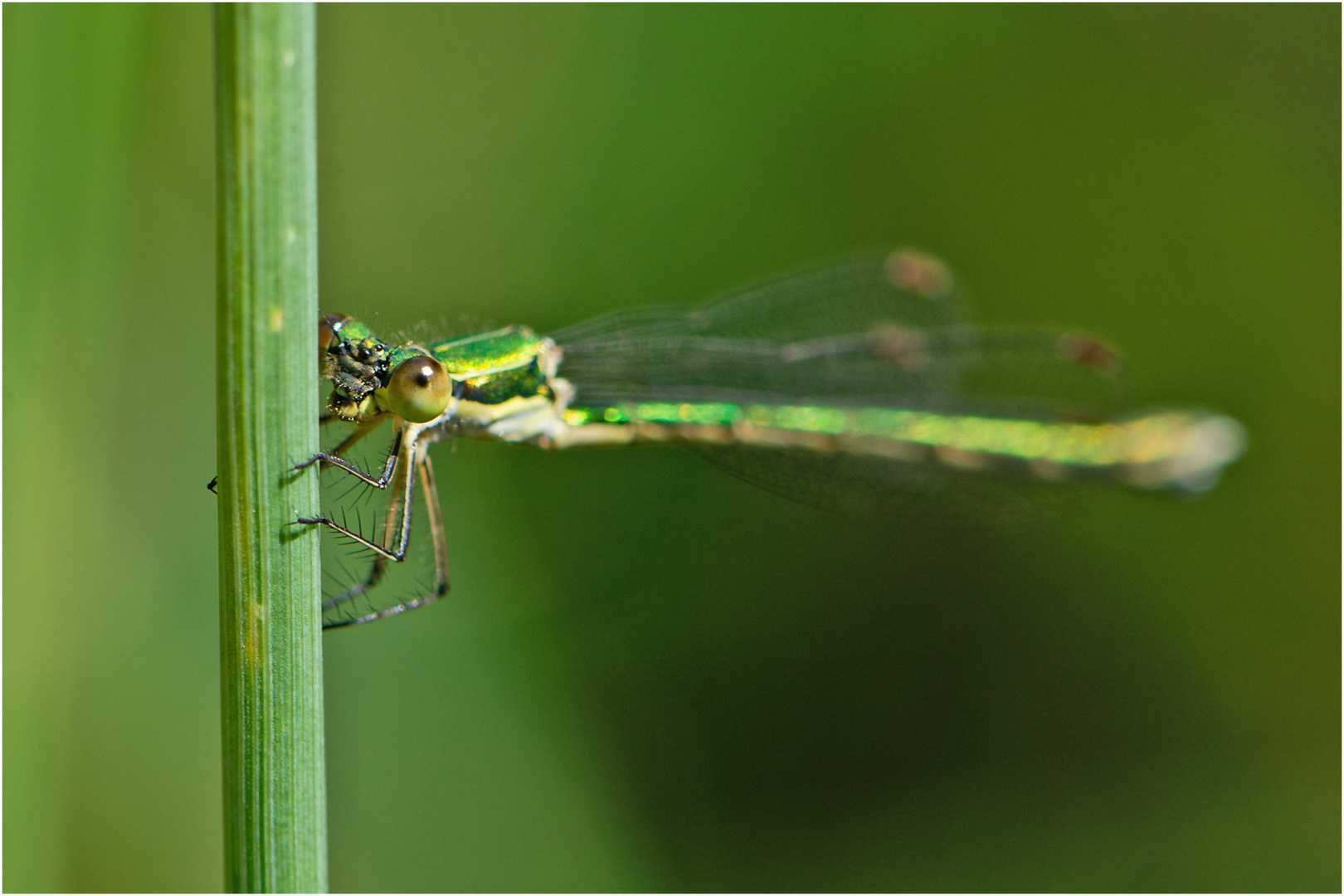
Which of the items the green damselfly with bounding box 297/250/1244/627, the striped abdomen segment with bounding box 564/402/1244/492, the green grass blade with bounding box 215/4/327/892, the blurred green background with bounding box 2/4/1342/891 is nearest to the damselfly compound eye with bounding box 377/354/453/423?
the green damselfly with bounding box 297/250/1244/627

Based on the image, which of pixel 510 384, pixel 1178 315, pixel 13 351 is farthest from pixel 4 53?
pixel 1178 315

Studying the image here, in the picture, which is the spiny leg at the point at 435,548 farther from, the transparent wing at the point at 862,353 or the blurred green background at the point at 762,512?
the transparent wing at the point at 862,353

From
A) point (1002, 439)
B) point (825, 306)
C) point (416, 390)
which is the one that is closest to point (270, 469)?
point (416, 390)

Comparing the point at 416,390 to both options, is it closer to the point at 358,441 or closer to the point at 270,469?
the point at 358,441

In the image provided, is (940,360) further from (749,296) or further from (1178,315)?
(1178,315)

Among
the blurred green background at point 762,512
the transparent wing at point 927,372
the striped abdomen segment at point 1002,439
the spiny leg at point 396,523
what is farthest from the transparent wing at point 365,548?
the transparent wing at point 927,372

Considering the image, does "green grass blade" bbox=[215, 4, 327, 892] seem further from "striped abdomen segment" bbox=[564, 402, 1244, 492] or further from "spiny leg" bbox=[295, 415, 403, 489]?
"striped abdomen segment" bbox=[564, 402, 1244, 492]

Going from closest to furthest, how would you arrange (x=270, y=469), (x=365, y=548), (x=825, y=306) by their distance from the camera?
1. (x=270, y=469)
2. (x=365, y=548)
3. (x=825, y=306)
